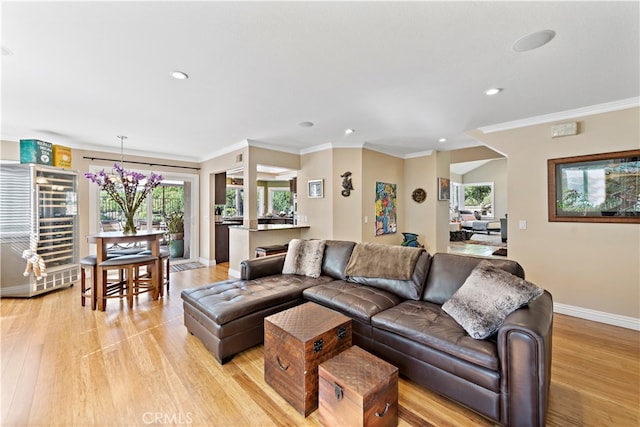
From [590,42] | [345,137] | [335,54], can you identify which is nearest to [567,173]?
[590,42]

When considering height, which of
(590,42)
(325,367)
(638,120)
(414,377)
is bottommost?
(414,377)

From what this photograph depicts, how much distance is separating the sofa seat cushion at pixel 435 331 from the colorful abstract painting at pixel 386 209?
116 inches

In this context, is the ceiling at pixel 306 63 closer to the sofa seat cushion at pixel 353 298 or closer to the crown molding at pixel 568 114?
the crown molding at pixel 568 114

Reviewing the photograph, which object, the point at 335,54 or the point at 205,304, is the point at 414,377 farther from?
the point at 335,54

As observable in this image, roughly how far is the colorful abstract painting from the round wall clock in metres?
0.45

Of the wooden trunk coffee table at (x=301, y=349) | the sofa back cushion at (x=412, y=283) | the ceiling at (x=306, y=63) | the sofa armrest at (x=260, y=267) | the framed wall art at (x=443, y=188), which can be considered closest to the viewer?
the ceiling at (x=306, y=63)

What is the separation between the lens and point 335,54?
6.70 feet

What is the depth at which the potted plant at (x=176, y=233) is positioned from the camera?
632cm

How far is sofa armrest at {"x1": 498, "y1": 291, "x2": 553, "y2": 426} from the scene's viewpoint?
1459 mm

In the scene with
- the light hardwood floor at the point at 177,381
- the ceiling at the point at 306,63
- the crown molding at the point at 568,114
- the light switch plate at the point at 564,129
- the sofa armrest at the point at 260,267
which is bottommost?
the light hardwood floor at the point at 177,381

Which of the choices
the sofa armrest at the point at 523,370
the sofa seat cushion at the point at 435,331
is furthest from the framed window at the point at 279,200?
the sofa armrest at the point at 523,370

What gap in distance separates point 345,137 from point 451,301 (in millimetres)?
3165

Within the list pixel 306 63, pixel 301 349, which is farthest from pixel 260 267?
pixel 306 63

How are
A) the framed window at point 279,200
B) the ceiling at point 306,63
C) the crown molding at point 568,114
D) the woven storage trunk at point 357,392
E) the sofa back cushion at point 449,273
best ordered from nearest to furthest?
1. the woven storage trunk at point 357,392
2. the ceiling at point 306,63
3. the sofa back cushion at point 449,273
4. the crown molding at point 568,114
5. the framed window at point 279,200
